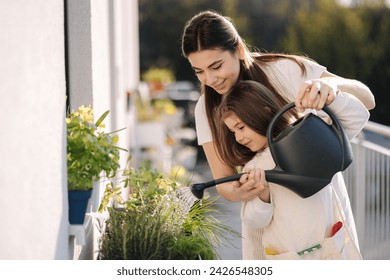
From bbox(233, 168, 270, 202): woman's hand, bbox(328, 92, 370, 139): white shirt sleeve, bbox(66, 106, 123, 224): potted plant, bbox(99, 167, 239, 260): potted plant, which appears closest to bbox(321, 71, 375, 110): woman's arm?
bbox(328, 92, 370, 139): white shirt sleeve

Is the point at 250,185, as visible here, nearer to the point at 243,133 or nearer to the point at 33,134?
the point at 243,133

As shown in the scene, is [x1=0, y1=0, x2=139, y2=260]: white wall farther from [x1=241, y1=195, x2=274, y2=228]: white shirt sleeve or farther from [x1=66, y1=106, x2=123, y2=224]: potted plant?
[x1=241, y1=195, x2=274, y2=228]: white shirt sleeve

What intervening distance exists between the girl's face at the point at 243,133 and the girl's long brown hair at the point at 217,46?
0.66 ft

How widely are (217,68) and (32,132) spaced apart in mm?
1070

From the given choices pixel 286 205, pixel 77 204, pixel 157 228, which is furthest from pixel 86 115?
pixel 286 205

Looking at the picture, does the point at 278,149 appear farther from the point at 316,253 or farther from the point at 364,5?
the point at 364,5

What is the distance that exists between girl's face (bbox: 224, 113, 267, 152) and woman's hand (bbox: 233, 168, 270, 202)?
0.48ft

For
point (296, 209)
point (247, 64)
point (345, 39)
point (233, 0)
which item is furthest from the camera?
point (233, 0)

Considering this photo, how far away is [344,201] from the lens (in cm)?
271

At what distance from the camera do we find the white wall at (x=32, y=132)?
5.17 feet

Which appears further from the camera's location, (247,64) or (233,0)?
(233,0)

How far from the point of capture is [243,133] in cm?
261

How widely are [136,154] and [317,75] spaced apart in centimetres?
574
